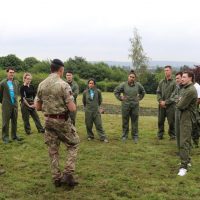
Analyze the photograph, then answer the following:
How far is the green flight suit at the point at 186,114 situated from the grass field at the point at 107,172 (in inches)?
24.9

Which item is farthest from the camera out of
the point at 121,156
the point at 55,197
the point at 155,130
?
the point at 155,130

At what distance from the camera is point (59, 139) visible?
→ 22.4ft

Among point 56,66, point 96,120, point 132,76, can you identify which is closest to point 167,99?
point 132,76

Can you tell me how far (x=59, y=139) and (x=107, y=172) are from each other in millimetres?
1596

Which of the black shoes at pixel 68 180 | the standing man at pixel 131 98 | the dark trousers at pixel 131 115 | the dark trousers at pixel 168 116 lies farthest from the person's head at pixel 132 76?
the black shoes at pixel 68 180

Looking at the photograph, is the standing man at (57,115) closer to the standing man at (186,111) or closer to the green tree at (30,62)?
the standing man at (186,111)

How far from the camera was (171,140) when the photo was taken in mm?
11383

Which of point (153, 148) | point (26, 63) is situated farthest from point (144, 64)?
point (153, 148)

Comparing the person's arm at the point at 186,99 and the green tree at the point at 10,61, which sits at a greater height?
the green tree at the point at 10,61

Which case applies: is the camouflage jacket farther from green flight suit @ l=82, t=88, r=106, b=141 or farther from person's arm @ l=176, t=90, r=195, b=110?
green flight suit @ l=82, t=88, r=106, b=141

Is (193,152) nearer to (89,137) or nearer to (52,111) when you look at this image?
(89,137)

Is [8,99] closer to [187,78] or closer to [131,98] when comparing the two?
[131,98]

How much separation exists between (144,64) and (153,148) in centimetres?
3944

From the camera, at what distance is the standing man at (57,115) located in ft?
21.5
